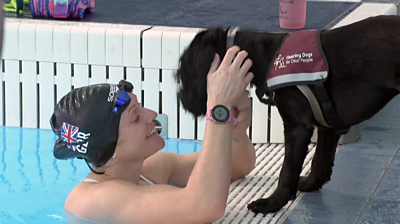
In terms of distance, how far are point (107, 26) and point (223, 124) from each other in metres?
2.00

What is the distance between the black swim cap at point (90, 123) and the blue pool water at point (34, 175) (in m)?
0.50

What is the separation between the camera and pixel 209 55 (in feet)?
6.23

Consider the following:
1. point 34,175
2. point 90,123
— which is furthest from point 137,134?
point 34,175

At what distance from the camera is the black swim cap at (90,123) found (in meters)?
1.78

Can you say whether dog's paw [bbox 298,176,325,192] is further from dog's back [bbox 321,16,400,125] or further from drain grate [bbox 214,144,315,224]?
dog's back [bbox 321,16,400,125]

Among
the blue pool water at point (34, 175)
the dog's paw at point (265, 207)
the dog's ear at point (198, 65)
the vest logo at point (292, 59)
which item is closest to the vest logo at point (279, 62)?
the vest logo at point (292, 59)

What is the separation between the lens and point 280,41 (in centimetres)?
196

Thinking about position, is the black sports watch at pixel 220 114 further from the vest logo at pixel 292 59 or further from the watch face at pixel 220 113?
the vest logo at pixel 292 59

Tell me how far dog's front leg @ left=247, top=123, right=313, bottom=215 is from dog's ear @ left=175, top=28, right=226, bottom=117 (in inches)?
15.2

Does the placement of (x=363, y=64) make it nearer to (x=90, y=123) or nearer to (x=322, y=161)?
(x=322, y=161)

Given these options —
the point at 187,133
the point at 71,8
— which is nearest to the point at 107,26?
the point at 71,8

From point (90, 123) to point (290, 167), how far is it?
821 millimetres

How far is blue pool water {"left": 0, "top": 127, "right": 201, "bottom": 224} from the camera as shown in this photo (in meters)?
2.26

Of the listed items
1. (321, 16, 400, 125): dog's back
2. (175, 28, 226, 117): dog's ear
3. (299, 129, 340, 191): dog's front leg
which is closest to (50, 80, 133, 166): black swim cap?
(175, 28, 226, 117): dog's ear
